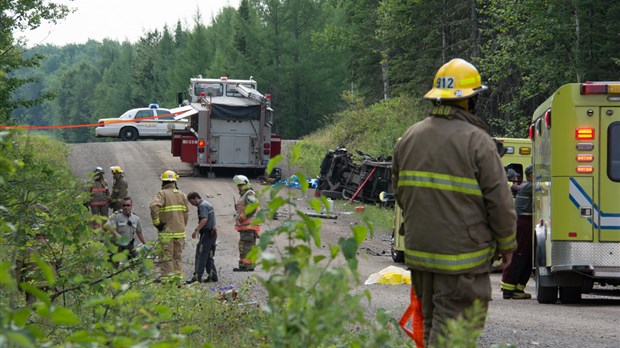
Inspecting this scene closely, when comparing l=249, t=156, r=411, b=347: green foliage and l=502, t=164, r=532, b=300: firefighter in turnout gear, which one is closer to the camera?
l=249, t=156, r=411, b=347: green foliage

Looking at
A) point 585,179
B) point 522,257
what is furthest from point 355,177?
point 585,179

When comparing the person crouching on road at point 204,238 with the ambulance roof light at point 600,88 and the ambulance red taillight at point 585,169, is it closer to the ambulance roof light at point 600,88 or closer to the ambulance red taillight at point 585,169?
the ambulance red taillight at point 585,169

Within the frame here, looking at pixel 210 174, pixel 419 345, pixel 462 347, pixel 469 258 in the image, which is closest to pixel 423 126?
pixel 469 258

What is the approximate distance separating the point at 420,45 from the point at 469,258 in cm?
3838

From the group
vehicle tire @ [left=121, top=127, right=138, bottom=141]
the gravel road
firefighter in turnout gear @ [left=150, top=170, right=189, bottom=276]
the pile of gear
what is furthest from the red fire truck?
vehicle tire @ [left=121, top=127, right=138, bottom=141]

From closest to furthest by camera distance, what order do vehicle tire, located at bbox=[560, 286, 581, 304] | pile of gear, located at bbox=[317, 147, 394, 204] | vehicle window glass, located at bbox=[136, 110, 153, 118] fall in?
vehicle tire, located at bbox=[560, 286, 581, 304]
pile of gear, located at bbox=[317, 147, 394, 204]
vehicle window glass, located at bbox=[136, 110, 153, 118]

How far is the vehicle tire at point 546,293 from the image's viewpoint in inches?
532

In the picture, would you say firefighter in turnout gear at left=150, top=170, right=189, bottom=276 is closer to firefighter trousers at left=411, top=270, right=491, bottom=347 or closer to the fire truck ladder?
firefighter trousers at left=411, top=270, right=491, bottom=347

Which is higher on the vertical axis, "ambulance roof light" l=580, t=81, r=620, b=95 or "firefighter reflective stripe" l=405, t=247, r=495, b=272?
"ambulance roof light" l=580, t=81, r=620, b=95

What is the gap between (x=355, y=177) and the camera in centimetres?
3009

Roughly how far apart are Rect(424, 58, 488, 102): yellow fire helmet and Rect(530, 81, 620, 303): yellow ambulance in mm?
6411

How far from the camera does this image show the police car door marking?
12609mm

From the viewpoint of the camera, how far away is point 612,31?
94.3ft

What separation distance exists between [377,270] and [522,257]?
444 cm
